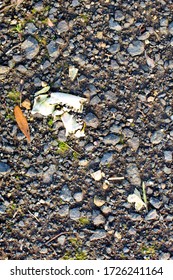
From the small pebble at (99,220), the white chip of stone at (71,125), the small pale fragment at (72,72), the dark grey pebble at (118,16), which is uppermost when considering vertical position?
the dark grey pebble at (118,16)

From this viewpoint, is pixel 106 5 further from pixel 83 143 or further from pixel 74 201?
pixel 74 201

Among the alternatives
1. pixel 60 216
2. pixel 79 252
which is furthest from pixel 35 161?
pixel 79 252

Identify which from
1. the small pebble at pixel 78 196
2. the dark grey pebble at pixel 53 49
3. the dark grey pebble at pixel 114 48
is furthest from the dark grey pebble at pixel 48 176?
the dark grey pebble at pixel 114 48

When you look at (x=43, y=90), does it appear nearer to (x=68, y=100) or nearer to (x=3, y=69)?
(x=68, y=100)

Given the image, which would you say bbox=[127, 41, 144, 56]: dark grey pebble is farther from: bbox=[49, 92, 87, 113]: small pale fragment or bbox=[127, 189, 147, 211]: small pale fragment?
bbox=[127, 189, 147, 211]: small pale fragment

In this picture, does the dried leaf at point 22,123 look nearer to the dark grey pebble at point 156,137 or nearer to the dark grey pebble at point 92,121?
the dark grey pebble at point 92,121

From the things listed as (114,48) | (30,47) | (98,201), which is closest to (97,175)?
(98,201)
